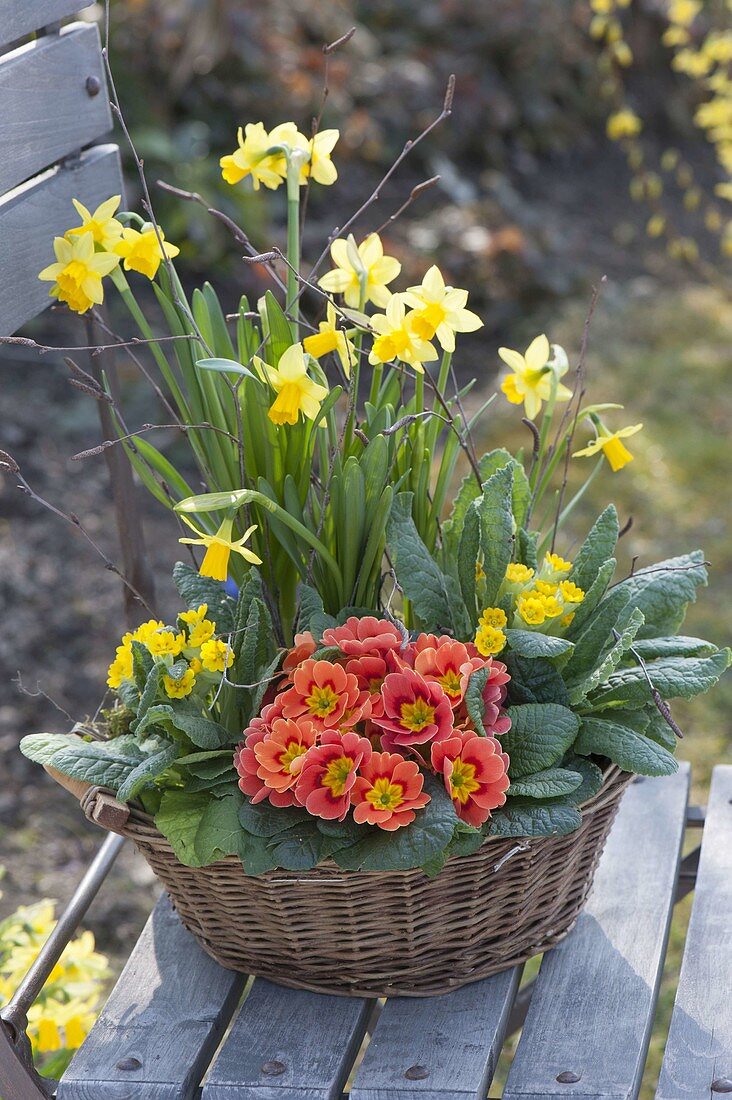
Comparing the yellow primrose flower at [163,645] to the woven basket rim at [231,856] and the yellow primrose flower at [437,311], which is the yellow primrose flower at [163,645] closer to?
the woven basket rim at [231,856]

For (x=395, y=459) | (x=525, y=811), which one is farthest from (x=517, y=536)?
(x=525, y=811)

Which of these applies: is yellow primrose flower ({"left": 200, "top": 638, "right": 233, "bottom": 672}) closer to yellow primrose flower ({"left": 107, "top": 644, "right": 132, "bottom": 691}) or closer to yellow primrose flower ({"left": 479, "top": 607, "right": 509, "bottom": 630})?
yellow primrose flower ({"left": 107, "top": 644, "right": 132, "bottom": 691})

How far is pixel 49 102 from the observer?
140 cm

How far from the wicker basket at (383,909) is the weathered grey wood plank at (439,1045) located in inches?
Answer: 0.6

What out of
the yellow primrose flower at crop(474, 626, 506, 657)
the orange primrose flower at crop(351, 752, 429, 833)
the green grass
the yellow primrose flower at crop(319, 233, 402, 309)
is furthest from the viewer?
Answer: the green grass

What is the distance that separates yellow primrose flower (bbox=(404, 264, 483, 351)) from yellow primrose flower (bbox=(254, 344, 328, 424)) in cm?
12

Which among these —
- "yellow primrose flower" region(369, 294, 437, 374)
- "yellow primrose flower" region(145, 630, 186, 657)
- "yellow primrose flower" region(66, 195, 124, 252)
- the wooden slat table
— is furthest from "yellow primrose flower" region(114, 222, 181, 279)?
the wooden slat table

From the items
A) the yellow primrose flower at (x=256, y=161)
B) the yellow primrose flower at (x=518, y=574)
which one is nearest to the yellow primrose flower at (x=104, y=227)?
the yellow primrose flower at (x=256, y=161)

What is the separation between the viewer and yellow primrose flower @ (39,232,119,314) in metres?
1.17

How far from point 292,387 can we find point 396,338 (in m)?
0.12

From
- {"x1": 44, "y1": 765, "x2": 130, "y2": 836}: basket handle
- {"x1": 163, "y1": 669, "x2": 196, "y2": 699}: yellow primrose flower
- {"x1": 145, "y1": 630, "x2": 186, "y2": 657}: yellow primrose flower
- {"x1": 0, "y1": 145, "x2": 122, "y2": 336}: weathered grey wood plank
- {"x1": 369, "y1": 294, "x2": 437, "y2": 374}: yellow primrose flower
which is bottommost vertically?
{"x1": 44, "y1": 765, "x2": 130, "y2": 836}: basket handle

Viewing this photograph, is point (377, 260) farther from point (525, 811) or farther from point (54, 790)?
point (54, 790)

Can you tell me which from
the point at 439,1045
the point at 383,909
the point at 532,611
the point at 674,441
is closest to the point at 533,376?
the point at 532,611

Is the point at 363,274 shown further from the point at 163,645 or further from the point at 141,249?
the point at 163,645
